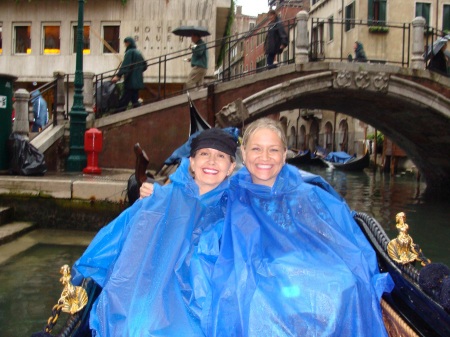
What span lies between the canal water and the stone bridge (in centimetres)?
166

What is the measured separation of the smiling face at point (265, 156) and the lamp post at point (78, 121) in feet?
17.4

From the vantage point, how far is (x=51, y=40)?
13258 millimetres

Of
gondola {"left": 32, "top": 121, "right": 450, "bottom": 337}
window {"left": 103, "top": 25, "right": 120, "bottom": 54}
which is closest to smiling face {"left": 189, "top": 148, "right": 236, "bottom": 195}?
gondola {"left": 32, "top": 121, "right": 450, "bottom": 337}

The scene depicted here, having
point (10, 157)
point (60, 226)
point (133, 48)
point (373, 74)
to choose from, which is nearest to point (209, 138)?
point (60, 226)

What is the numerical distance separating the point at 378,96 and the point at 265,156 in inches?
306

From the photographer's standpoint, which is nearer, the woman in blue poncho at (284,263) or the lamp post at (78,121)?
the woman in blue poncho at (284,263)

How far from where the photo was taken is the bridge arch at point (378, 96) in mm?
8586

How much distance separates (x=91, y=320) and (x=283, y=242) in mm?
648

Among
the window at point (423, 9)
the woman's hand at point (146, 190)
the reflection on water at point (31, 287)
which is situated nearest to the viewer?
the woman's hand at point (146, 190)

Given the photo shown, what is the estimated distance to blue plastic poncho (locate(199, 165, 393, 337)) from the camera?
154 centimetres

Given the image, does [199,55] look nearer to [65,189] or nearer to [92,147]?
[92,147]

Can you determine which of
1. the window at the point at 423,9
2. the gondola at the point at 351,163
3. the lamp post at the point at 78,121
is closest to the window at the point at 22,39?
the lamp post at the point at 78,121

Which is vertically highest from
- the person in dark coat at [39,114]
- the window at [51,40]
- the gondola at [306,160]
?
the window at [51,40]

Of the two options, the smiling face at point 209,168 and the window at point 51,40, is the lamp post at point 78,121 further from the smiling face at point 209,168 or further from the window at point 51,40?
the window at point 51,40
